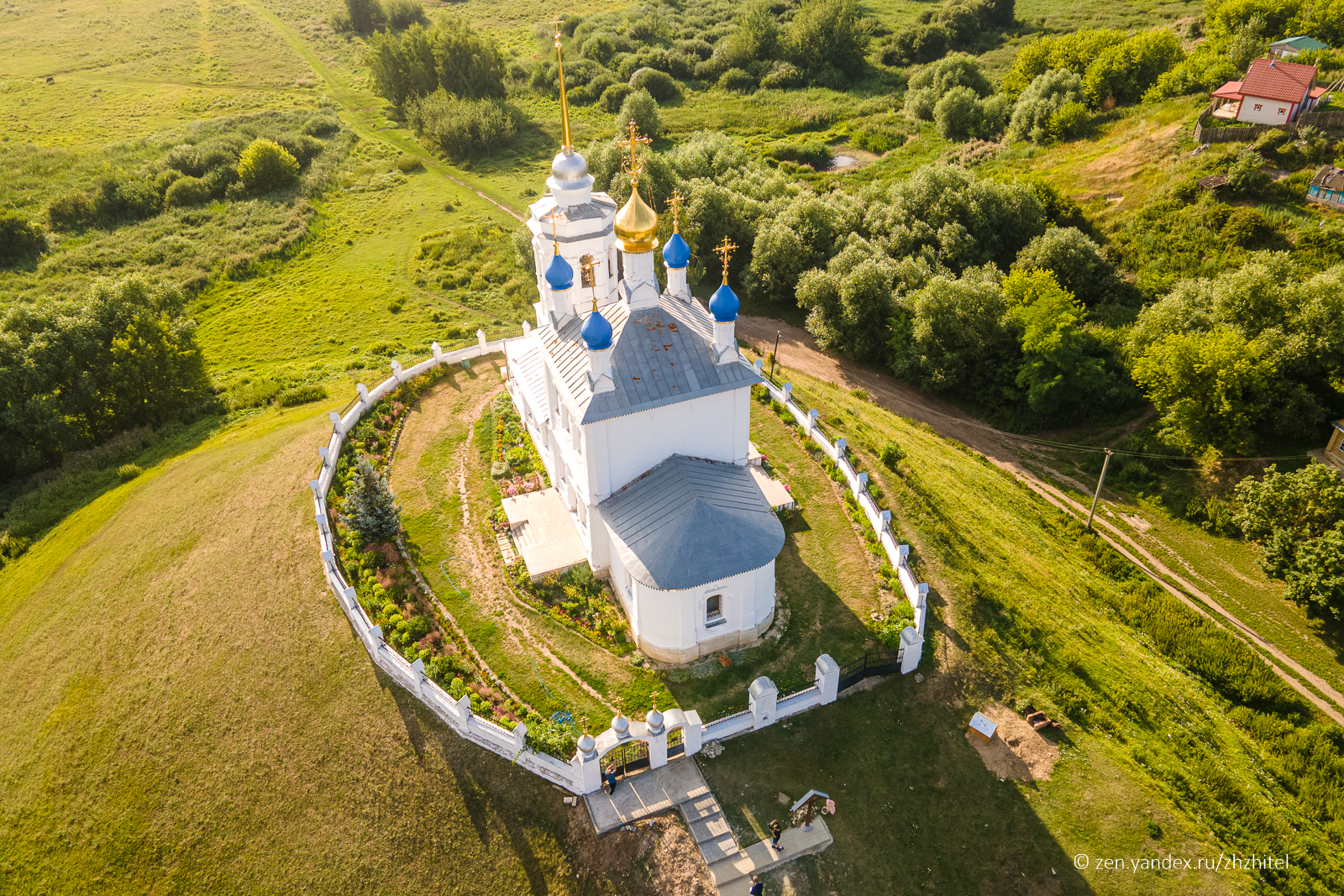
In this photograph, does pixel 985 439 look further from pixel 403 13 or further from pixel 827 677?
pixel 403 13

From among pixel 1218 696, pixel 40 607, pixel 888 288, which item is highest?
pixel 888 288

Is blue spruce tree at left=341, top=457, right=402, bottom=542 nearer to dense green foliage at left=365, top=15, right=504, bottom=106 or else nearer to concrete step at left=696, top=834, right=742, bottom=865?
concrete step at left=696, top=834, right=742, bottom=865

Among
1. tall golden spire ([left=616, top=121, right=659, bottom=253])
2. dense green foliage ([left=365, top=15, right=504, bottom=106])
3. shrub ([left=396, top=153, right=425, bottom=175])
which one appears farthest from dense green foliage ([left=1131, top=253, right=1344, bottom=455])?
dense green foliage ([left=365, top=15, right=504, bottom=106])

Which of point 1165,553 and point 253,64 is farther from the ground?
point 253,64

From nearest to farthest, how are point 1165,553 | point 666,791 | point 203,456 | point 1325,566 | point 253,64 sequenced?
point 666,791
point 1325,566
point 1165,553
point 203,456
point 253,64

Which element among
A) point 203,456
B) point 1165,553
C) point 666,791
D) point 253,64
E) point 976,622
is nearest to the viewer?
point 666,791

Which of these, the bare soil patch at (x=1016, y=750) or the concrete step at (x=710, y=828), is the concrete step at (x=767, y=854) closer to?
the concrete step at (x=710, y=828)

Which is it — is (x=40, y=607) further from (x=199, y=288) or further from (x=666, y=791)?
(x=199, y=288)

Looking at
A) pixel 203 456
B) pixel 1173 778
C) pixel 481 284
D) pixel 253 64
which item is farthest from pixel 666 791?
pixel 253 64
